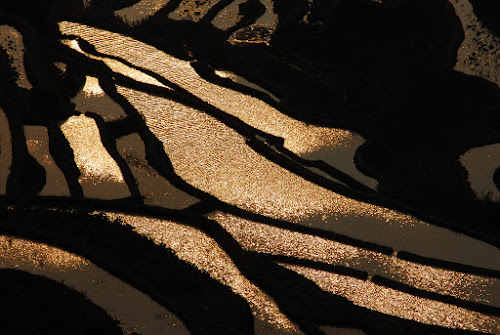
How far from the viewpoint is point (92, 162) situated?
847 centimetres

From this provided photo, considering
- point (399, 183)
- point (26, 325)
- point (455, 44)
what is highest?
point (455, 44)

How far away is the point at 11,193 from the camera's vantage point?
760 cm

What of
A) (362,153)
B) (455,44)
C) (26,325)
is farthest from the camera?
(455,44)

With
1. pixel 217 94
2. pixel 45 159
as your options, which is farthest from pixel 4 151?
pixel 217 94

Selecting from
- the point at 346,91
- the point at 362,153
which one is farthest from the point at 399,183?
the point at 346,91

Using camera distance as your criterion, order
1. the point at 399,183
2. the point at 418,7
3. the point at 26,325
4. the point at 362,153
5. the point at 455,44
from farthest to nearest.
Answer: the point at 418,7 → the point at 455,44 → the point at 362,153 → the point at 399,183 → the point at 26,325

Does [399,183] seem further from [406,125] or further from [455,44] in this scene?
[455,44]

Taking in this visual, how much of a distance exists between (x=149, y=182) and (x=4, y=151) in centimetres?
169

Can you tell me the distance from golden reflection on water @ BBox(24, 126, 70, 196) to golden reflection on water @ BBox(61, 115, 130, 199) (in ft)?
0.74

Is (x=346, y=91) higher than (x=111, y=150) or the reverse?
higher

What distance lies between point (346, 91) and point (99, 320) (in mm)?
5570

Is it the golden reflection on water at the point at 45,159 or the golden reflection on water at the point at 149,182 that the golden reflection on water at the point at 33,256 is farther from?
the golden reflection on water at the point at 149,182

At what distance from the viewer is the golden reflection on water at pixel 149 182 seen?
7.89 metres

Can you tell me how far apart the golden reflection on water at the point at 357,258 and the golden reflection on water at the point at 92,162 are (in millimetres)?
1182
